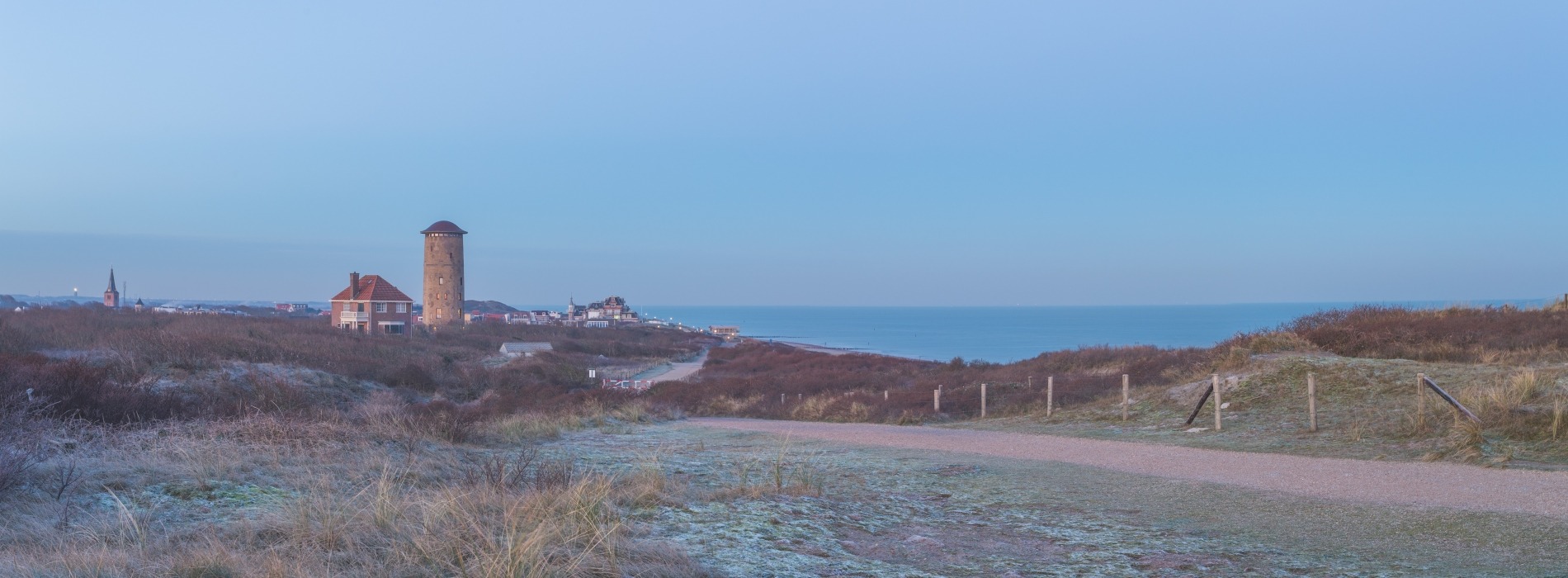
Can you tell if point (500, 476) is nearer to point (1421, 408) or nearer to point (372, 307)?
point (1421, 408)

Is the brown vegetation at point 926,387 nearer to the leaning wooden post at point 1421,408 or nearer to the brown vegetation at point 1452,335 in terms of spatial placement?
the brown vegetation at point 1452,335

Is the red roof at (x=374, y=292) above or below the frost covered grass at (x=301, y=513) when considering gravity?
above

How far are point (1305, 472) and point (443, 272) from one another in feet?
256

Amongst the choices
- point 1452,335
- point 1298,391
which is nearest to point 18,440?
point 1298,391

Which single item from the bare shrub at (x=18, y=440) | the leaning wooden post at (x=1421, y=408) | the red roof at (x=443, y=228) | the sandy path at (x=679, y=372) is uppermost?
the red roof at (x=443, y=228)

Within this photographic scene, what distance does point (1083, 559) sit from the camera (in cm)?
631

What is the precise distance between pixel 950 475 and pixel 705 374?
3893cm

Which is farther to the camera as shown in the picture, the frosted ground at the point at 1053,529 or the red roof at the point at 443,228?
the red roof at the point at 443,228

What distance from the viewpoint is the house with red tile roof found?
66.2m

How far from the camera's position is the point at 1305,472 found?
1054 centimetres

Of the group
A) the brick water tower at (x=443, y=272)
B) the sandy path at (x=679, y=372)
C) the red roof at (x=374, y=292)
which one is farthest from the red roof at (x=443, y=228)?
the sandy path at (x=679, y=372)

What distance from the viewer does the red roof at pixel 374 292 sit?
6731 cm

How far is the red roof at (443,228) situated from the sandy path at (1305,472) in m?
70.6

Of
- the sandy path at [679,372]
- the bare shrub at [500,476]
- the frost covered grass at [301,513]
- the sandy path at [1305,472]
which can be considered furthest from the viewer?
the sandy path at [679,372]
